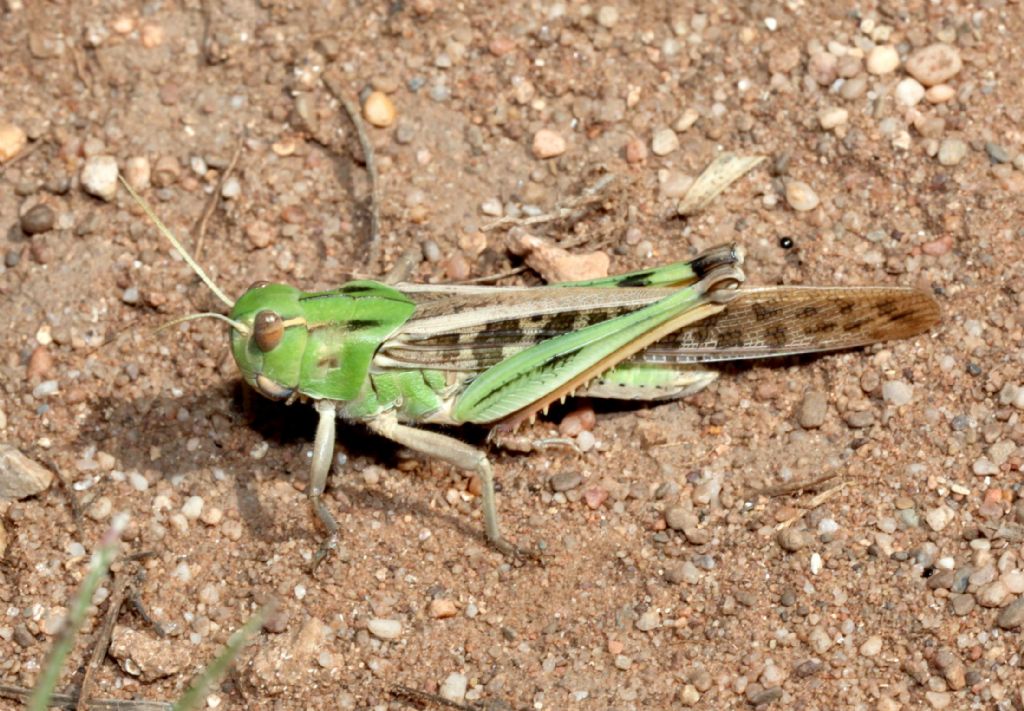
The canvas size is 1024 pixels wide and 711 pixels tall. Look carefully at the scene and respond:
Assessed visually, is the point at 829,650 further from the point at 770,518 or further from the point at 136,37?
the point at 136,37

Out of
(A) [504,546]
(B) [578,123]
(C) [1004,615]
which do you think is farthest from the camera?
(B) [578,123]

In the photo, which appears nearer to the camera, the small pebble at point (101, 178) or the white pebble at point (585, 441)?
the white pebble at point (585, 441)

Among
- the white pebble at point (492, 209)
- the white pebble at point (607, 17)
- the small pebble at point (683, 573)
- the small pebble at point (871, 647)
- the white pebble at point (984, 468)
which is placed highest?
the white pebble at point (607, 17)

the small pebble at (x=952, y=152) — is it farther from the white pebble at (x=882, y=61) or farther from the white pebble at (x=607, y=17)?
the white pebble at (x=607, y=17)

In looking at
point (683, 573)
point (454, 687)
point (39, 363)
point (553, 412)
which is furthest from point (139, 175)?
point (683, 573)

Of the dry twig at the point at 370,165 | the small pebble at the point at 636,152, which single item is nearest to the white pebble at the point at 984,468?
the small pebble at the point at 636,152

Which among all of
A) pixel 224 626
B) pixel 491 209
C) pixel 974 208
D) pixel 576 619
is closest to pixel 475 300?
pixel 491 209
